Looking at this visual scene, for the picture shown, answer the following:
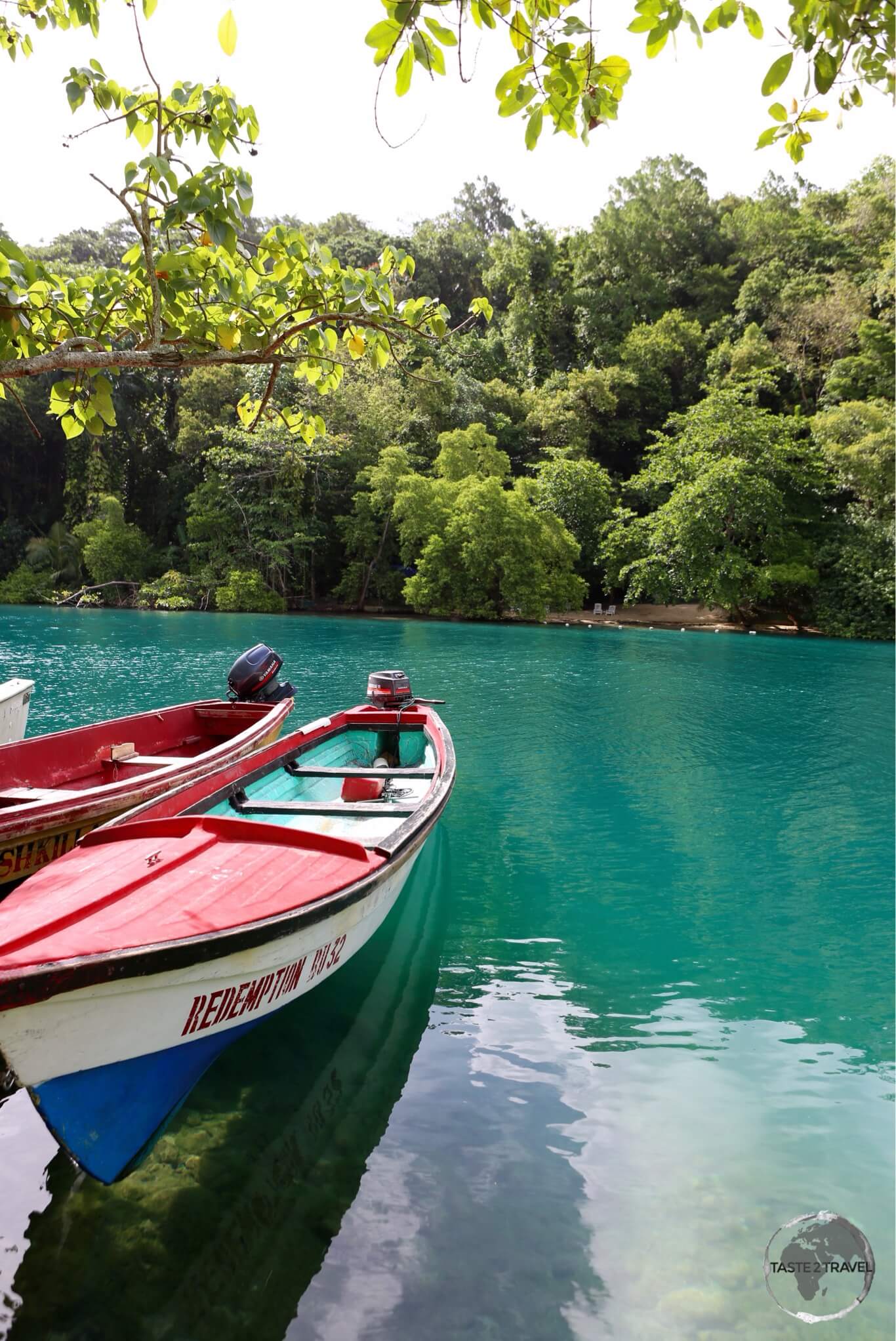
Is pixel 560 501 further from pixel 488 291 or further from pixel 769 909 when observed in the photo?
pixel 769 909

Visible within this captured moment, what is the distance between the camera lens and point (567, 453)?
31.9m

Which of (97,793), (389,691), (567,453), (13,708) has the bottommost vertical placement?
(97,793)

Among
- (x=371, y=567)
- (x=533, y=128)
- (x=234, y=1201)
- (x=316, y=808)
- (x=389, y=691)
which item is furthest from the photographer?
(x=371, y=567)

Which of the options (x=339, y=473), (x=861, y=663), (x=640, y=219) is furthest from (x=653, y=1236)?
(x=640, y=219)

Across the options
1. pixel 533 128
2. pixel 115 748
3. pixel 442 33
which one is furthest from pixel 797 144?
pixel 115 748

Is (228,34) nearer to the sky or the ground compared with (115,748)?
nearer to the sky

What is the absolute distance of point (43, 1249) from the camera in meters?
2.58

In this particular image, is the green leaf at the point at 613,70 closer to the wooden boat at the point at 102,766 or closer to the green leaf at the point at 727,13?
the green leaf at the point at 727,13

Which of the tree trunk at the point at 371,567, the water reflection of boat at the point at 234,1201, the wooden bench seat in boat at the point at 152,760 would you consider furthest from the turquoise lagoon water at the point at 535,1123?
the tree trunk at the point at 371,567

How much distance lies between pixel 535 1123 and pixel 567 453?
30.8 m

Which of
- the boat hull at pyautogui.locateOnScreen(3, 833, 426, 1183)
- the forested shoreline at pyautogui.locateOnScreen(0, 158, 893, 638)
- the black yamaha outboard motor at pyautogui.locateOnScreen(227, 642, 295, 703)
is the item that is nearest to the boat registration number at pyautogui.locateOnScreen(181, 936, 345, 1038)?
the boat hull at pyautogui.locateOnScreen(3, 833, 426, 1183)

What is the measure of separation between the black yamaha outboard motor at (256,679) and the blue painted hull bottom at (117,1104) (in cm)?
551

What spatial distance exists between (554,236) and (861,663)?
99.8 feet

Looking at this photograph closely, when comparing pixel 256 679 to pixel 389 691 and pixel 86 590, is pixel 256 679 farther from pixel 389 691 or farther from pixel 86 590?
pixel 86 590
